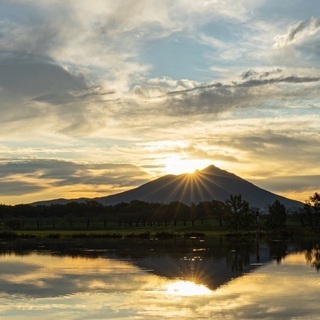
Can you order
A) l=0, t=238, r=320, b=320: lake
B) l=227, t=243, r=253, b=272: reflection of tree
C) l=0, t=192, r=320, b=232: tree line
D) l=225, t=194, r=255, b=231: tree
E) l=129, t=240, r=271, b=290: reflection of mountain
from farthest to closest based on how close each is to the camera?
l=0, t=192, r=320, b=232: tree line < l=225, t=194, r=255, b=231: tree < l=227, t=243, r=253, b=272: reflection of tree < l=129, t=240, r=271, b=290: reflection of mountain < l=0, t=238, r=320, b=320: lake

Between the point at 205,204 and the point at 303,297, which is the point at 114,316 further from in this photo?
the point at 205,204

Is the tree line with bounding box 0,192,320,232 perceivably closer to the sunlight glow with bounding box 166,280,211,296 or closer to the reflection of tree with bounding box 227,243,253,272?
the reflection of tree with bounding box 227,243,253,272

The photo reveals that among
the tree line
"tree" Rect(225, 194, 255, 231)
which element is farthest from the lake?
"tree" Rect(225, 194, 255, 231)

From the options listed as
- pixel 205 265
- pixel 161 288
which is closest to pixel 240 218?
pixel 205 265

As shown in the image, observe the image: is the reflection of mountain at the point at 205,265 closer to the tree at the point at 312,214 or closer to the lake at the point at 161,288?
the lake at the point at 161,288

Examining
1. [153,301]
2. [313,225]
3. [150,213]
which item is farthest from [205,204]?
[153,301]

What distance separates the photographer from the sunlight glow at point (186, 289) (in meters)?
29.2

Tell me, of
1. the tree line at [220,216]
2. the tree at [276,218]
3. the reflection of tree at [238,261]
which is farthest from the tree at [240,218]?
the reflection of tree at [238,261]

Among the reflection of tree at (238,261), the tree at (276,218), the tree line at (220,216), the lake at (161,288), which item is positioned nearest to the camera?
the lake at (161,288)

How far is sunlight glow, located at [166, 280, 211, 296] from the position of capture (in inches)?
1152

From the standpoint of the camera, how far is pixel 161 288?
31.3 meters

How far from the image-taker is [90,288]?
31594 mm

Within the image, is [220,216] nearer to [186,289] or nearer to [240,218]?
[240,218]

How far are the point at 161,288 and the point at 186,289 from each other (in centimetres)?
148
